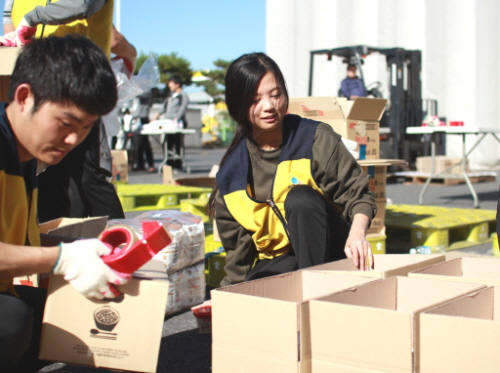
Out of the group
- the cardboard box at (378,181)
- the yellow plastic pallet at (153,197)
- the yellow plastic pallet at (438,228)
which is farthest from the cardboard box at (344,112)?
the yellow plastic pallet at (153,197)

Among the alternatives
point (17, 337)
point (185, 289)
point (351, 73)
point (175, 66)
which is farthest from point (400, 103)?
point (175, 66)

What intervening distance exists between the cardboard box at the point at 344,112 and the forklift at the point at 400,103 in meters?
5.20

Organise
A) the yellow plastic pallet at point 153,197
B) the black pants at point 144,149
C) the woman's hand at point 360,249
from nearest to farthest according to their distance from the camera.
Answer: the woman's hand at point 360,249
the yellow plastic pallet at point 153,197
the black pants at point 144,149

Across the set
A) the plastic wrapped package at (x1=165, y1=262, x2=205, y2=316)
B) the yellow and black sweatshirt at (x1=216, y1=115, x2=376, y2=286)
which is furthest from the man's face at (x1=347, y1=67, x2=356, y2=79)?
the yellow and black sweatshirt at (x1=216, y1=115, x2=376, y2=286)

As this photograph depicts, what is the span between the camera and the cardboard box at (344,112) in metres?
3.68

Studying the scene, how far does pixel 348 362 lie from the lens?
134 centimetres

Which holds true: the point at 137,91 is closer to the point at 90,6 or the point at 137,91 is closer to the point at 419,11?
the point at 90,6

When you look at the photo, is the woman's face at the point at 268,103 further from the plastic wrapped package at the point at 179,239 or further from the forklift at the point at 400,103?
the forklift at the point at 400,103

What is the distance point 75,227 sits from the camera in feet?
6.98

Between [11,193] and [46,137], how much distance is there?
19 cm

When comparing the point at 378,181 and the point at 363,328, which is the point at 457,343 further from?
the point at 378,181

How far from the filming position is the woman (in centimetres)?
207

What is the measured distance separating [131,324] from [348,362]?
1.68ft

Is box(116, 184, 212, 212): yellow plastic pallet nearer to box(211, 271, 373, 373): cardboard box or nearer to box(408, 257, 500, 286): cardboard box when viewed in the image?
box(408, 257, 500, 286): cardboard box
